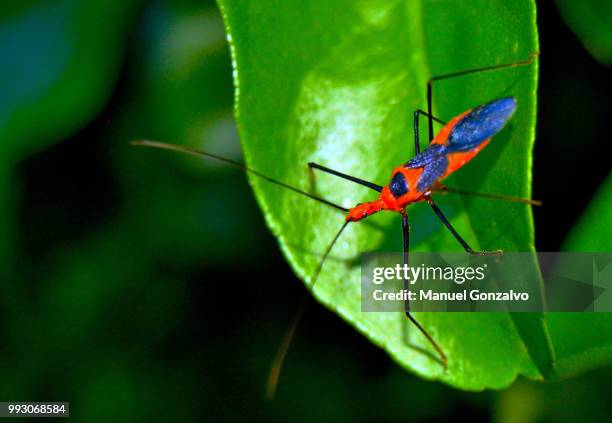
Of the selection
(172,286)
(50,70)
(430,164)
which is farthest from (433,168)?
(50,70)

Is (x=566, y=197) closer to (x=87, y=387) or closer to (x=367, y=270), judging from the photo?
(x=367, y=270)

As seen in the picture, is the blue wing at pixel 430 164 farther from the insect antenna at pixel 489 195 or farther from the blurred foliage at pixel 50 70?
the blurred foliage at pixel 50 70

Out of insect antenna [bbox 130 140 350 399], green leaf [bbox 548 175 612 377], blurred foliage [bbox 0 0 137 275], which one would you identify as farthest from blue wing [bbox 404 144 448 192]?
blurred foliage [bbox 0 0 137 275]

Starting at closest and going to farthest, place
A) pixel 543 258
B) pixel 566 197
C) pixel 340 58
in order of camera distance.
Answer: pixel 340 58 → pixel 543 258 → pixel 566 197

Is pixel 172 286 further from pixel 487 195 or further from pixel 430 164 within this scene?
pixel 487 195

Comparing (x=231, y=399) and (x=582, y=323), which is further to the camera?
(x=231, y=399)

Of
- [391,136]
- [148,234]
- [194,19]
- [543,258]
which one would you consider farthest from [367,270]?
[194,19]

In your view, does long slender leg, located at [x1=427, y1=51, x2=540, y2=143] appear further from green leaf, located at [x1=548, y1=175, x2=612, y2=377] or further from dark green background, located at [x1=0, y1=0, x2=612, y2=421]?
dark green background, located at [x1=0, y1=0, x2=612, y2=421]
